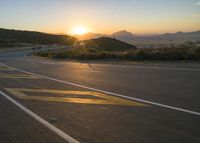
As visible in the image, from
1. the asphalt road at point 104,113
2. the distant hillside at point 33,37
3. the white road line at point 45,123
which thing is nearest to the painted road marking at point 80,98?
the asphalt road at point 104,113

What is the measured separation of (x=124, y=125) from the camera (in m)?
7.00

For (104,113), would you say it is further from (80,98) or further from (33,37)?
(33,37)

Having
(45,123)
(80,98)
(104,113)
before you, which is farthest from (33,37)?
(45,123)

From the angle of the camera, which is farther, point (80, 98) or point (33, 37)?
point (33, 37)

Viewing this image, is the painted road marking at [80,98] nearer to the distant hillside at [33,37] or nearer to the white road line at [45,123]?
the white road line at [45,123]

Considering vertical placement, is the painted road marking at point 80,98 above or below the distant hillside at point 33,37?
below

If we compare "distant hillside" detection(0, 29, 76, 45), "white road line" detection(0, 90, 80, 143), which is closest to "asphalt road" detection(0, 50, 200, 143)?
"white road line" detection(0, 90, 80, 143)

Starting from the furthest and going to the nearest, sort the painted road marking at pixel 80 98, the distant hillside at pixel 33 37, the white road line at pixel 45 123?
1. the distant hillside at pixel 33 37
2. the painted road marking at pixel 80 98
3. the white road line at pixel 45 123

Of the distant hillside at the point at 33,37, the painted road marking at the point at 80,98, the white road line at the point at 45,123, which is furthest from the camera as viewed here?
the distant hillside at the point at 33,37

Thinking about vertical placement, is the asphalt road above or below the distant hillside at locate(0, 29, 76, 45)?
below

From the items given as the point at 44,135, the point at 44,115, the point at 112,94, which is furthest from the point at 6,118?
the point at 112,94

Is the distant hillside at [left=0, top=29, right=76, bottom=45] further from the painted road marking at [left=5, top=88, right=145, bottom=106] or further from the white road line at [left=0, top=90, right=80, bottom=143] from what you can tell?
the white road line at [left=0, top=90, right=80, bottom=143]

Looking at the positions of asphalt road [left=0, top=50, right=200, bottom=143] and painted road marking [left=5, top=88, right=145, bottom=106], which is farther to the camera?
painted road marking [left=5, top=88, right=145, bottom=106]

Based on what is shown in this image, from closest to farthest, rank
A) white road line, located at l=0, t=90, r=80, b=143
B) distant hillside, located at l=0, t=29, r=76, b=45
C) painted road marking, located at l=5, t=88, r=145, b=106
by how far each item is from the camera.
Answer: white road line, located at l=0, t=90, r=80, b=143 → painted road marking, located at l=5, t=88, r=145, b=106 → distant hillside, located at l=0, t=29, r=76, b=45
